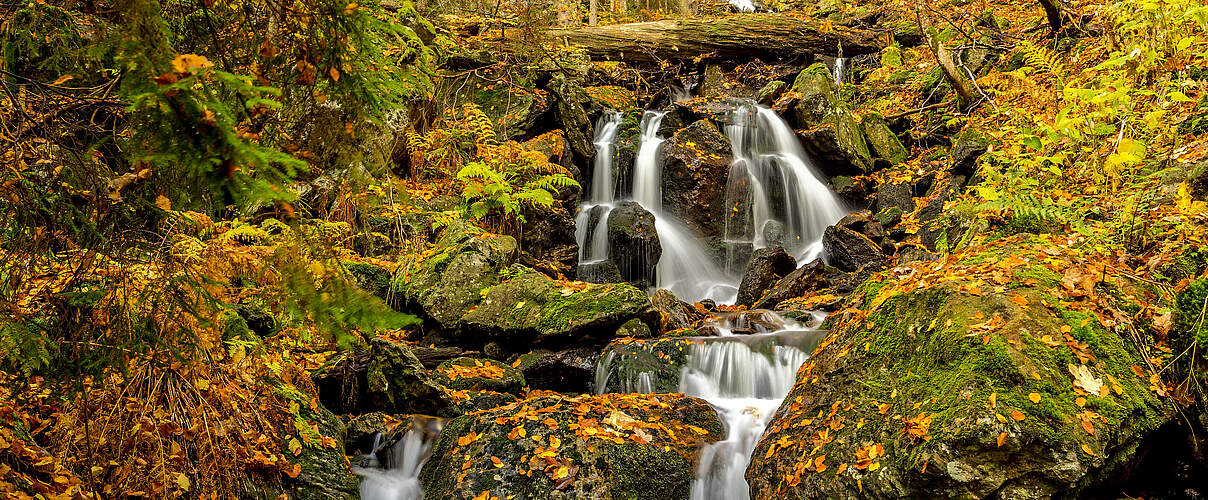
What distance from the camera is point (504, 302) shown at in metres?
7.52

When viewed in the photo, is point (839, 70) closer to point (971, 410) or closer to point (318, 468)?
point (971, 410)

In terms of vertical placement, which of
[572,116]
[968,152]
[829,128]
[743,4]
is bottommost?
[968,152]

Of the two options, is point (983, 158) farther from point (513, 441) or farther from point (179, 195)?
point (179, 195)

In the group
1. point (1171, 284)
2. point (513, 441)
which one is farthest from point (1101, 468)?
point (513, 441)

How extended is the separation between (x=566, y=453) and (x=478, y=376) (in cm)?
221

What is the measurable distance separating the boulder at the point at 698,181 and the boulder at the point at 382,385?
7.69 metres

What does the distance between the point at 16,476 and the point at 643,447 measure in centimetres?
348

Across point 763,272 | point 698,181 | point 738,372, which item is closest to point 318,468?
point 738,372

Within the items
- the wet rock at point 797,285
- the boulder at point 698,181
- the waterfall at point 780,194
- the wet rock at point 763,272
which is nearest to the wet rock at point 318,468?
the wet rock at point 797,285

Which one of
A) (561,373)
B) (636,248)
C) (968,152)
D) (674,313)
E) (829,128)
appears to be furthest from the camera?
(829,128)

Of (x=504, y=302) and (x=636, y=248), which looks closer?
(x=504, y=302)

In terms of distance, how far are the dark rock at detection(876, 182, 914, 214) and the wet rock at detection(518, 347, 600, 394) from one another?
6.92 meters

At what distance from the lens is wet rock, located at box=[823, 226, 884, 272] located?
392 inches

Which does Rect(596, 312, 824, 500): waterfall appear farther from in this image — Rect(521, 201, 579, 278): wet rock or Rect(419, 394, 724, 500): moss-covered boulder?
Rect(521, 201, 579, 278): wet rock
